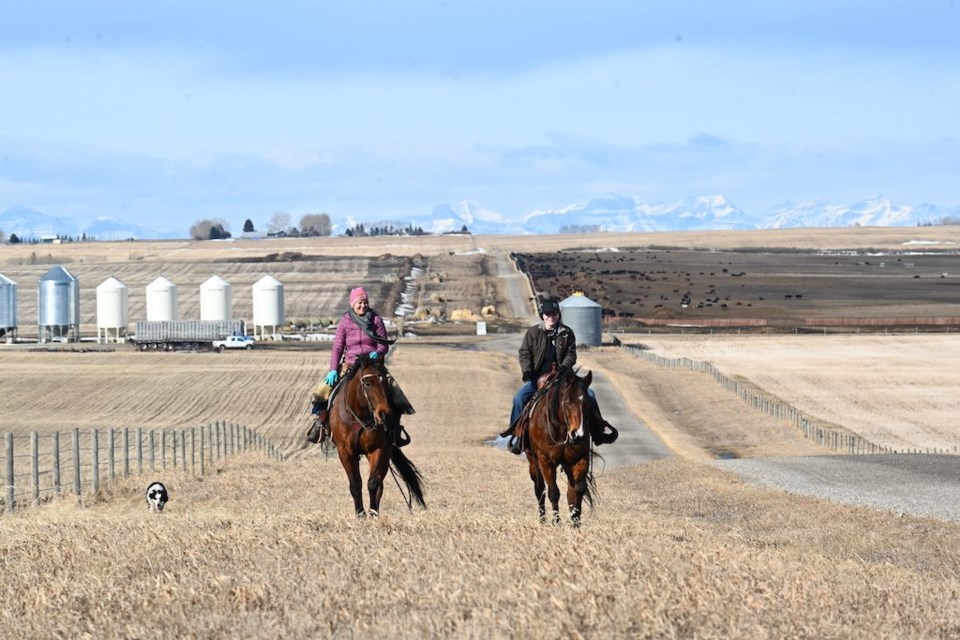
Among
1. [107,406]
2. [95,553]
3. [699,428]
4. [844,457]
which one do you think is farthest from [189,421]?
[95,553]

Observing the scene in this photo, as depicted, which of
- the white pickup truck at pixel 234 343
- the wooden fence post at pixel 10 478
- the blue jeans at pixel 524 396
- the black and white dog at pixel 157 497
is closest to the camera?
the blue jeans at pixel 524 396

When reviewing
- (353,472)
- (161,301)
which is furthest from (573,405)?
(161,301)

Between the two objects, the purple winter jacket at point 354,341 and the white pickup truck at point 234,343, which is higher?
the purple winter jacket at point 354,341

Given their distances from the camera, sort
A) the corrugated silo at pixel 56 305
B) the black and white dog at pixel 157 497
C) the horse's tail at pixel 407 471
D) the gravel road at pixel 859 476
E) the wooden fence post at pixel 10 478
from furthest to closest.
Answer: the corrugated silo at pixel 56 305 < the gravel road at pixel 859 476 < the wooden fence post at pixel 10 478 < the black and white dog at pixel 157 497 < the horse's tail at pixel 407 471

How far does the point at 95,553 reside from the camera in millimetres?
12766

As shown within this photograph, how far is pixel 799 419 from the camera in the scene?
51.3 m

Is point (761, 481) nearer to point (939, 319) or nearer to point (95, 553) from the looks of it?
point (95, 553)

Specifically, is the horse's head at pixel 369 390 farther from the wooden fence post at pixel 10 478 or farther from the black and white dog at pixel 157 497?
the wooden fence post at pixel 10 478

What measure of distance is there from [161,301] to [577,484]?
102090 mm

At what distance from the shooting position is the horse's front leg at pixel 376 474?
17031 mm

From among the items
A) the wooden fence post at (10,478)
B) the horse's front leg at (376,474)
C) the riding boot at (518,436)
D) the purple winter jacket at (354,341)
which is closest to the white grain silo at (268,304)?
the wooden fence post at (10,478)

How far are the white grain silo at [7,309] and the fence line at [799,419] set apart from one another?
5388 centimetres

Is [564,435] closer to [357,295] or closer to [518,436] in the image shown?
[518,436]

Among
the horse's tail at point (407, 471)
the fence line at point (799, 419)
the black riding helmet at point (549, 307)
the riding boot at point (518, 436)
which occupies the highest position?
the black riding helmet at point (549, 307)
